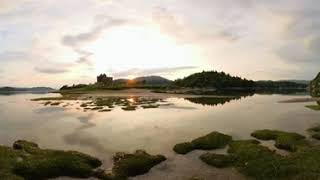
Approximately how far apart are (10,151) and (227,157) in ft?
71.1

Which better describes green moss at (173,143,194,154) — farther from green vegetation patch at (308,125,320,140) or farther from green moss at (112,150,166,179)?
green vegetation patch at (308,125,320,140)

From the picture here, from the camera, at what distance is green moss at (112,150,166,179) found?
30.7 meters

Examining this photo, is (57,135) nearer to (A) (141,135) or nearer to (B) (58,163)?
(A) (141,135)

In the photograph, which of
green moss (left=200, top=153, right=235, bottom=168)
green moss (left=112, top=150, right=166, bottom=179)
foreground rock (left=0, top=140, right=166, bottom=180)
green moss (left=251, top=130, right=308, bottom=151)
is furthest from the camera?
green moss (left=251, top=130, right=308, bottom=151)

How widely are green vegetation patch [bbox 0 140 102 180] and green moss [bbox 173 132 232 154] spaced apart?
985 cm

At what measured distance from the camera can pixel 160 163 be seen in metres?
34.2

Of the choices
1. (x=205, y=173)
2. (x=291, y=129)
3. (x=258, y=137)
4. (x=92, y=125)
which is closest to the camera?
(x=205, y=173)

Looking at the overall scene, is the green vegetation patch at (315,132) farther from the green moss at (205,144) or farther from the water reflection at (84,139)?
the water reflection at (84,139)

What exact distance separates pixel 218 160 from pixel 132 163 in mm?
8064

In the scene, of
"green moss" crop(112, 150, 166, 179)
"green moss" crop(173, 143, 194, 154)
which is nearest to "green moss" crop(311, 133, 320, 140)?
"green moss" crop(173, 143, 194, 154)

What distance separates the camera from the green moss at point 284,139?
1571 inches

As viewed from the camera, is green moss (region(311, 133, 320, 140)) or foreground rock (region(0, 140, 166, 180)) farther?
green moss (region(311, 133, 320, 140))

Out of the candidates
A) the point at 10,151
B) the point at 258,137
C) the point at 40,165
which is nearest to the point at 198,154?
the point at 258,137

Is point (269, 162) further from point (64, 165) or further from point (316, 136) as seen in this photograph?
point (316, 136)
